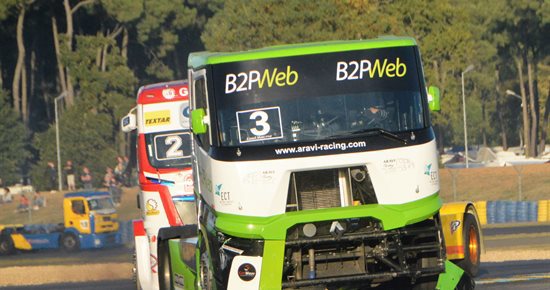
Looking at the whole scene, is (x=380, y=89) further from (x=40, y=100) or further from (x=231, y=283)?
(x=40, y=100)

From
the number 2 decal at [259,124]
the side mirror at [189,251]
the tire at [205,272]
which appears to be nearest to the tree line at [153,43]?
the side mirror at [189,251]

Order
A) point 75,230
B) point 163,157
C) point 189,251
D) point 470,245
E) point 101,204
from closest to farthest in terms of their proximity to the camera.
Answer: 1. point 189,251
2. point 470,245
3. point 163,157
4. point 75,230
5. point 101,204

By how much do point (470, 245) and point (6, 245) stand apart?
28.3 m

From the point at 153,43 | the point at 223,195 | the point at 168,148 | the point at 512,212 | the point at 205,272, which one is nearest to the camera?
the point at 223,195

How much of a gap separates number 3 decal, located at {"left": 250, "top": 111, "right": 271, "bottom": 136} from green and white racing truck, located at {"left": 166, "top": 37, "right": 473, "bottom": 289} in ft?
0.03

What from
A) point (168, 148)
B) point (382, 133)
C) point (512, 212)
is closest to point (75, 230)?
point (512, 212)

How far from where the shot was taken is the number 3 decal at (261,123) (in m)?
13.0

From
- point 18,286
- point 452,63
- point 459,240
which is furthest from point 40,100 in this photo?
point 459,240

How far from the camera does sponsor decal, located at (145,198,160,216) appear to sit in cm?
2144

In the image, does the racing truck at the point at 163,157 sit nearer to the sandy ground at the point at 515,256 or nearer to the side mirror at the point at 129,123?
the side mirror at the point at 129,123

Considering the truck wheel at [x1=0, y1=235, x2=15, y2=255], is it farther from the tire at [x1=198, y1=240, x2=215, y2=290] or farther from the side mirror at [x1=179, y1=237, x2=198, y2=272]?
the tire at [x1=198, y1=240, x2=215, y2=290]

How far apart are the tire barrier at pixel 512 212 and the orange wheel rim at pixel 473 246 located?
2623cm

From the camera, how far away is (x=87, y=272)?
1206 inches

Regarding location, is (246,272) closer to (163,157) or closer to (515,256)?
(163,157)
